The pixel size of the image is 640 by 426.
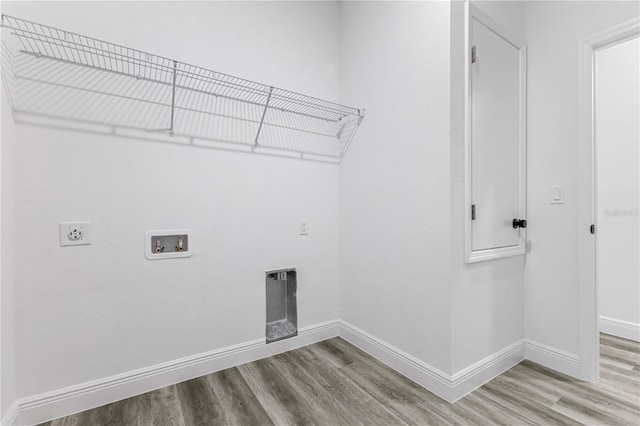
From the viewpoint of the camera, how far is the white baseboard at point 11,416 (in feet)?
4.05

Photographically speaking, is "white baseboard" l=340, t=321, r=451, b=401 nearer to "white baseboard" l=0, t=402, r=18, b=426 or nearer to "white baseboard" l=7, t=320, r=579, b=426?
"white baseboard" l=7, t=320, r=579, b=426

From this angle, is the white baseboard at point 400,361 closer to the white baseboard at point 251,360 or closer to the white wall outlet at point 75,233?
the white baseboard at point 251,360

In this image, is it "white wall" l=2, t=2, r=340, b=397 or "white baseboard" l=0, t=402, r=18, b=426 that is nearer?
"white baseboard" l=0, t=402, r=18, b=426

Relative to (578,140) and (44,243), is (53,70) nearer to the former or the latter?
(44,243)

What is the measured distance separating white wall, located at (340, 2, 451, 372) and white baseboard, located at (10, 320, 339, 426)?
69cm

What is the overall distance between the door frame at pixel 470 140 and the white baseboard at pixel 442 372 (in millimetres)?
628

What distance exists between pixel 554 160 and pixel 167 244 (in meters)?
2.46

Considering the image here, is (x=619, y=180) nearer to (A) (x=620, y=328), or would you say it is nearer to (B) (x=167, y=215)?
(A) (x=620, y=328)

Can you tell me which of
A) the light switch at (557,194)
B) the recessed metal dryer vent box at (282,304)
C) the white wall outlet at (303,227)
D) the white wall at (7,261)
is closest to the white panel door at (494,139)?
the light switch at (557,194)

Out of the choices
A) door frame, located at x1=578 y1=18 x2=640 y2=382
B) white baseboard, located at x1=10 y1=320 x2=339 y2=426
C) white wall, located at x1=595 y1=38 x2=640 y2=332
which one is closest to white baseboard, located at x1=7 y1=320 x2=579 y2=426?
white baseboard, located at x1=10 y1=320 x2=339 y2=426

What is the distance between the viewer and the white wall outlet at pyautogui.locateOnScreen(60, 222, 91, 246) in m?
1.46

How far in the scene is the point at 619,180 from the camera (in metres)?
2.39

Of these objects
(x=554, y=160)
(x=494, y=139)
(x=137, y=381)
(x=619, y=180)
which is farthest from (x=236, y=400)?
(x=619, y=180)

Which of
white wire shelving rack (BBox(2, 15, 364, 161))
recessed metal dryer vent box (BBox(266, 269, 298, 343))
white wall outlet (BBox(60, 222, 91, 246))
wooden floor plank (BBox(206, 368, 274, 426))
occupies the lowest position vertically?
wooden floor plank (BBox(206, 368, 274, 426))
